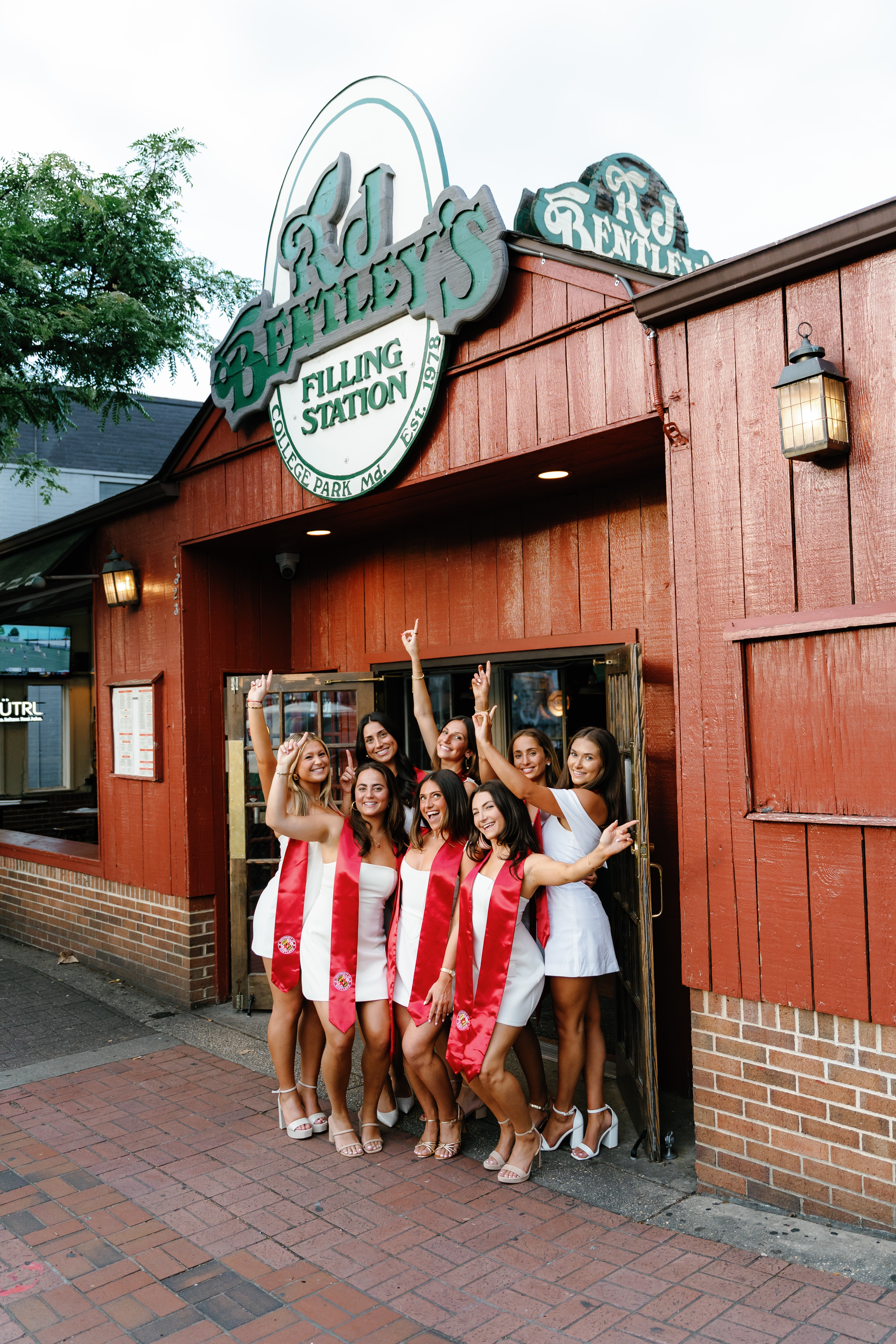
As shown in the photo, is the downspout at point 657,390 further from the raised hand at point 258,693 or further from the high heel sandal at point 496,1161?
the high heel sandal at point 496,1161

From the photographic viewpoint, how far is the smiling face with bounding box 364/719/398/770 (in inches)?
189

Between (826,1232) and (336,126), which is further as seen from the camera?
(336,126)

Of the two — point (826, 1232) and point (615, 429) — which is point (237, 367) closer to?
point (615, 429)

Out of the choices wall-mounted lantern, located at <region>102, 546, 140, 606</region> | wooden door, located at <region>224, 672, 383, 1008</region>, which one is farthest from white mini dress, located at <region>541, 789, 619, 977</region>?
wall-mounted lantern, located at <region>102, 546, 140, 606</region>

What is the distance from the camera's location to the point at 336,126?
230 inches

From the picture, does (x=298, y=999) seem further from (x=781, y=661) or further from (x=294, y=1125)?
(x=781, y=661)

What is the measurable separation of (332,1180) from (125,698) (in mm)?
4327

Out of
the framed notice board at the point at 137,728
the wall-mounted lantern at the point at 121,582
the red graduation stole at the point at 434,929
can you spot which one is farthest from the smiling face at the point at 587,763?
the wall-mounted lantern at the point at 121,582

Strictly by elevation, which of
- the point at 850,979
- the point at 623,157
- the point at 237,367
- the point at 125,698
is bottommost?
the point at 850,979

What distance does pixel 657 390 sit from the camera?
4.09 metres

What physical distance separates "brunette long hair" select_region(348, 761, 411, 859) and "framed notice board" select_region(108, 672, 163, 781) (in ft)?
9.61

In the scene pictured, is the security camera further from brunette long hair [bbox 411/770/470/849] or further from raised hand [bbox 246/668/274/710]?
brunette long hair [bbox 411/770/470/849]

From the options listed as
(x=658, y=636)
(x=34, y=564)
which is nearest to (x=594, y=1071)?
(x=658, y=636)

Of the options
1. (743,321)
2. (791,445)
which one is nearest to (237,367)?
(743,321)
